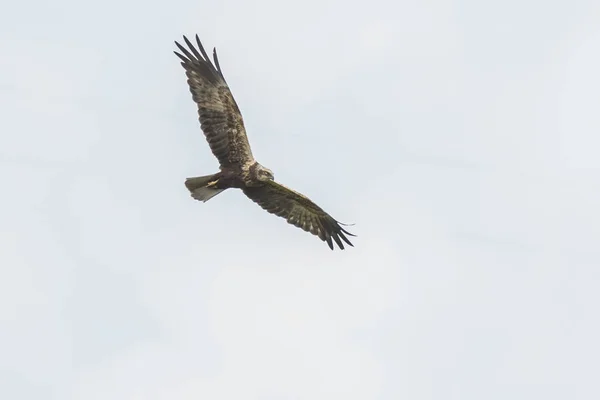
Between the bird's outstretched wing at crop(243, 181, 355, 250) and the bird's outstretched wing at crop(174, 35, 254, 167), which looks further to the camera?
the bird's outstretched wing at crop(243, 181, 355, 250)

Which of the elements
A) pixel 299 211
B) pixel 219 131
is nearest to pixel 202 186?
pixel 219 131

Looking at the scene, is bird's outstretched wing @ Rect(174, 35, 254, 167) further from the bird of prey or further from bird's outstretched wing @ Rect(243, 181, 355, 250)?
bird's outstretched wing @ Rect(243, 181, 355, 250)

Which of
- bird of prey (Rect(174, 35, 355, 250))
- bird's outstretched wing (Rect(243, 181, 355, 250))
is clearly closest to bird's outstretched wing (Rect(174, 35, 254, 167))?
bird of prey (Rect(174, 35, 355, 250))

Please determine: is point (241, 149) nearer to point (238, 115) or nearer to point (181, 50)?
point (238, 115)

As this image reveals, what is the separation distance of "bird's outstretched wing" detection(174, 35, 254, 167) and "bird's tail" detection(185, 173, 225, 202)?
2.21 feet

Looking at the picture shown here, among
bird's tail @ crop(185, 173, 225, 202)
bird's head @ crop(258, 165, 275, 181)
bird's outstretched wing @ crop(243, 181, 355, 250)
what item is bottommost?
bird's tail @ crop(185, 173, 225, 202)

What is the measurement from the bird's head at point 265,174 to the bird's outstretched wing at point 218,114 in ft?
1.19

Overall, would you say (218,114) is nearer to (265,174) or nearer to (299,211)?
(265,174)

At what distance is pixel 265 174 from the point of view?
29312 mm

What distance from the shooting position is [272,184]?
3005 centimetres

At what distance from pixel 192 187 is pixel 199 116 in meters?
1.82

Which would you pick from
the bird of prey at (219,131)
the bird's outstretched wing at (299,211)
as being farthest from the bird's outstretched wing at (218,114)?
the bird's outstretched wing at (299,211)

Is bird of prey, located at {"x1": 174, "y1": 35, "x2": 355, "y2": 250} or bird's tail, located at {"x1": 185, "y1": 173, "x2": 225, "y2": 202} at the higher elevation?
bird of prey, located at {"x1": 174, "y1": 35, "x2": 355, "y2": 250}

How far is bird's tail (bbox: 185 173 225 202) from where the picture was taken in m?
28.8
